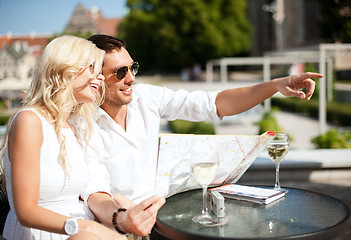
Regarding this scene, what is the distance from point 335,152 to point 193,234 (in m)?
3.60

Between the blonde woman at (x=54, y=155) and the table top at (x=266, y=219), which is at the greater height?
the blonde woman at (x=54, y=155)

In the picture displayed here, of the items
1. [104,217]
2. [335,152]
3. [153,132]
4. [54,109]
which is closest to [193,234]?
[104,217]

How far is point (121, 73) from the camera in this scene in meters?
2.29

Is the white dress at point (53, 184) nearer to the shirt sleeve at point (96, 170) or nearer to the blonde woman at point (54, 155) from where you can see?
the blonde woman at point (54, 155)

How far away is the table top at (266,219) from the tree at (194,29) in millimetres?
36109

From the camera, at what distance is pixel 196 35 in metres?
38.0

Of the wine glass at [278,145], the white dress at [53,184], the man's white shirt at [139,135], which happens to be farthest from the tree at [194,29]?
the white dress at [53,184]

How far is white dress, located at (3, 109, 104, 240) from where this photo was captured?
1733 millimetres

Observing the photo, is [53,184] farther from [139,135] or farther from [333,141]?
[333,141]

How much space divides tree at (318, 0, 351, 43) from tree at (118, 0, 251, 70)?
29193 millimetres

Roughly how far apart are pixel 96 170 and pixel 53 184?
36 cm

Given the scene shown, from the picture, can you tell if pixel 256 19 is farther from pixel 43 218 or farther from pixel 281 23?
pixel 43 218

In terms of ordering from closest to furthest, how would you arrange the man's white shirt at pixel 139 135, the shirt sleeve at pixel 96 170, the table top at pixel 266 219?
1. the table top at pixel 266 219
2. the shirt sleeve at pixel 96 170
3. the man's white shirt at pixel 139 135

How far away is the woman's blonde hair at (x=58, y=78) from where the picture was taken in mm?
1777
